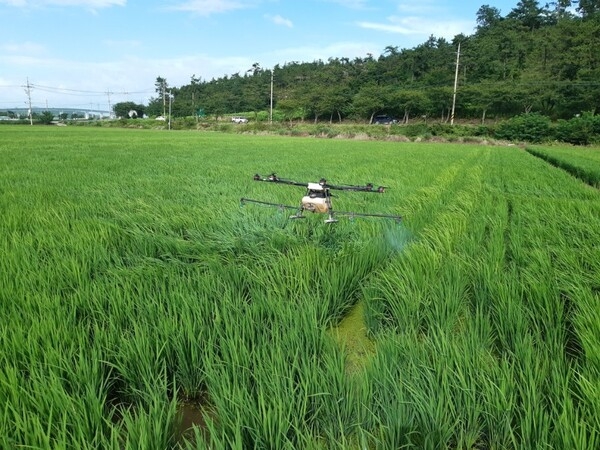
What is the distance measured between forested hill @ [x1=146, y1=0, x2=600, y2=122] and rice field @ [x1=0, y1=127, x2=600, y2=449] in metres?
43.9

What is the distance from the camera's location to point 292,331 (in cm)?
180

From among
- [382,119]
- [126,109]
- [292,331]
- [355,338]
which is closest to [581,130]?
[382,119]

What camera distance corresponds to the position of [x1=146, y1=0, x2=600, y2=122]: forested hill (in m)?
40.5

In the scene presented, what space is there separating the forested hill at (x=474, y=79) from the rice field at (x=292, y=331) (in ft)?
144

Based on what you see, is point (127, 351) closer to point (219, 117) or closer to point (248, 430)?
point (248, 430)

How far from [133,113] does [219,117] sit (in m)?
25.6

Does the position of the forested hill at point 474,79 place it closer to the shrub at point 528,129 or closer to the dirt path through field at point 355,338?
the shrub at point 528,129

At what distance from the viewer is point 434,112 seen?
4956cm

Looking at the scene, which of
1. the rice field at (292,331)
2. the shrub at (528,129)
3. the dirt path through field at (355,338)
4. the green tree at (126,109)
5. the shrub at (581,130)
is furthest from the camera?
→ the green tree at (126,109)

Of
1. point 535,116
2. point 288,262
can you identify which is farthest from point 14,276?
point 535,116

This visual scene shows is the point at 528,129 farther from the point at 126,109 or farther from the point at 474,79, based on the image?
the point at 126,109

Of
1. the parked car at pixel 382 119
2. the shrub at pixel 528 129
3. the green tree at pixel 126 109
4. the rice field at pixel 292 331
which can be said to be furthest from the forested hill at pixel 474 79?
the rice field at pixel 292 331

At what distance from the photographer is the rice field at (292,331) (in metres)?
1.30

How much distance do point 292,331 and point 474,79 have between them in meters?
60.0
